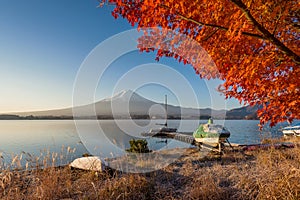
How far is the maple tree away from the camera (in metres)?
3.36

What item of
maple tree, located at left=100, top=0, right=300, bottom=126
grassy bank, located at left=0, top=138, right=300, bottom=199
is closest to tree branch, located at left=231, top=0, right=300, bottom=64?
maple tree, located at left=100, top=0, right=300, bottom=126

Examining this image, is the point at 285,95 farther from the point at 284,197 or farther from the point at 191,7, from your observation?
the point at 191,7

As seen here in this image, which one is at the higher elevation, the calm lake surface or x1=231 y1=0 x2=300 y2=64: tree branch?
x1=231 y1=0 x2=300 y2=64: tree branch

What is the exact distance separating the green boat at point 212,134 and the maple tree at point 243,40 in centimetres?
518

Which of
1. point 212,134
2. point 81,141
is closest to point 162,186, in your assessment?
point 81,141

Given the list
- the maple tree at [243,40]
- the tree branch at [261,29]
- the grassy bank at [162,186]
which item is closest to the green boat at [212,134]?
the grassy bank at [162,186]

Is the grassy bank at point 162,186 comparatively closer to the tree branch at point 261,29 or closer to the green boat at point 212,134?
the tree branch at point 261,29

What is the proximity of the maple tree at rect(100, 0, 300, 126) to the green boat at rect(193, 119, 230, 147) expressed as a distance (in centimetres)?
518

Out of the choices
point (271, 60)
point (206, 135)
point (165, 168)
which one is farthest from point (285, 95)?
point (206, 135)

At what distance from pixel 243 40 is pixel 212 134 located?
6859 mm

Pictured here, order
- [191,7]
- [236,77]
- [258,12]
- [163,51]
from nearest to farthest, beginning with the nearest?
[258,12] → [191,7] → [236,77] → [163,51]

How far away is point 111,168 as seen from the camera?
5621 millimetres

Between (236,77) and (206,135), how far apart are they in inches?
266

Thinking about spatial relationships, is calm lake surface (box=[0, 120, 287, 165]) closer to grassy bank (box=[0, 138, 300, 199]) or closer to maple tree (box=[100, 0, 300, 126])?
grassy bank (box=[0, 138, 300, 199])
